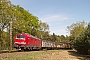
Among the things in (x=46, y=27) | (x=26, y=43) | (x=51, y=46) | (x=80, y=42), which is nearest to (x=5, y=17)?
(x=26, y=43)

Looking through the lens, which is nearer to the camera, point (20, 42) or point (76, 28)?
point (20, 42)

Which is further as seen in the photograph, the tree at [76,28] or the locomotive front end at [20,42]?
the tree at [76,28]

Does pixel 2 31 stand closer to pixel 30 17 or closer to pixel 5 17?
pixel 5 17

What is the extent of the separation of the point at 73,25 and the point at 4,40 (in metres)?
44.4

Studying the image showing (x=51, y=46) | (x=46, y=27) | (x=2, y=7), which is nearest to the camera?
(x=2, y=7)

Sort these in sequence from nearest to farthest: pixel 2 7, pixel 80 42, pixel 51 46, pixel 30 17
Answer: pixel 2 7 → pixel 80 42 → pixel 51 46 → pixel 30 17

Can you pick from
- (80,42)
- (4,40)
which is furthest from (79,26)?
(4,40)

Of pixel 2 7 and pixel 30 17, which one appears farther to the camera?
pixel 30 17

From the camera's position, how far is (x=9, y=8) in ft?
124

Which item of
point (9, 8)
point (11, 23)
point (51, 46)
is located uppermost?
point (9, 8)

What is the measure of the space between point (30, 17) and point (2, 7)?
29082 millimetres

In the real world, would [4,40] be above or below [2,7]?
below

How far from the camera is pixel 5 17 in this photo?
3716 centimetres

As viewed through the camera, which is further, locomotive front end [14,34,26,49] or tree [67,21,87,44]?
tree [67,21,87,44]
